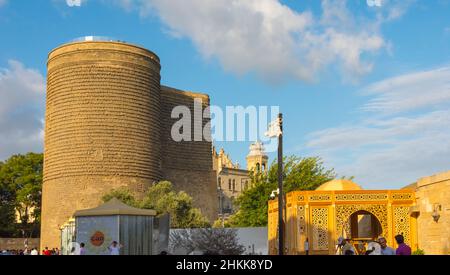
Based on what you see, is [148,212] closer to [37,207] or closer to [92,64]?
[92,64]

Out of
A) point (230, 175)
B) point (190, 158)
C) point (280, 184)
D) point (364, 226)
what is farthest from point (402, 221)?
point (230, 175)

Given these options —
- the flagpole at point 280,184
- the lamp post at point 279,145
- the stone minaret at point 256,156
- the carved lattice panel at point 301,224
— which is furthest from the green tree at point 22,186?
the flagpole at point 280,184

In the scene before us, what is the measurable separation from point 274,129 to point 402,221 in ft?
18.9

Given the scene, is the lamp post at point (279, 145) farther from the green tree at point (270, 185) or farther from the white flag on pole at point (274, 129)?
the green tree at point (270, 185)

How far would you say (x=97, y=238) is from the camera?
20.9 meters

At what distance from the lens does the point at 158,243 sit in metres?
33.0

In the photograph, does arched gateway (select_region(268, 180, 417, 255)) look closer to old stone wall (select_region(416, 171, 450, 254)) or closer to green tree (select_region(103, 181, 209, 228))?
old stone wall (select_region(416, 171, 450, 254))

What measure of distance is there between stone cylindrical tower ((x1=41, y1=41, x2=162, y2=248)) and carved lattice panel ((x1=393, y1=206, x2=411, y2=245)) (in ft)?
120

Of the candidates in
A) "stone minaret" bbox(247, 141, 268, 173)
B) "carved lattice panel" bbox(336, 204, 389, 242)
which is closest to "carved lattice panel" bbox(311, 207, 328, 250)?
"carved lattice panel" bbox(336, 204, 389, 242)

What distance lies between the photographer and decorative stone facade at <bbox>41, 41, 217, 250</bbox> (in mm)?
56406

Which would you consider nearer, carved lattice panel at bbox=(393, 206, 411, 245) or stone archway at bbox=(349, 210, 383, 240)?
carved lattice panel at bbox=(393, 206, 411, 245)

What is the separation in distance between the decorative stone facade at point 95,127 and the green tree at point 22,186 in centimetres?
679

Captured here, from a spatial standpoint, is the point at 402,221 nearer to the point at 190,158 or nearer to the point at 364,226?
the point at 364,226
